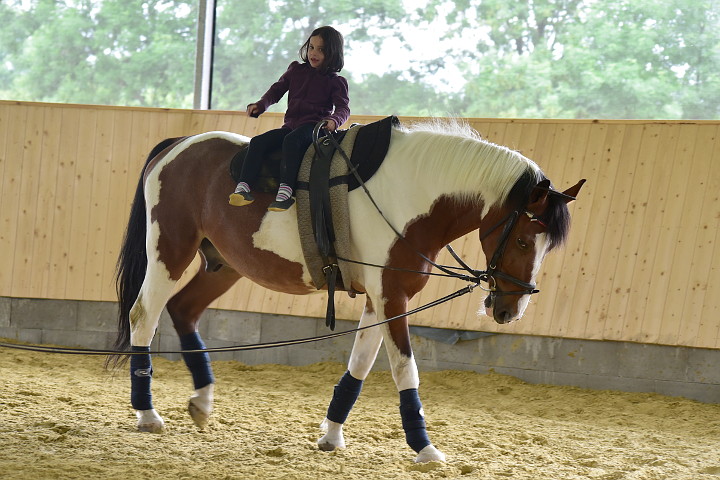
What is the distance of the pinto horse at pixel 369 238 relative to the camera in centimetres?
311

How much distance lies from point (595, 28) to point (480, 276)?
17.2 ft

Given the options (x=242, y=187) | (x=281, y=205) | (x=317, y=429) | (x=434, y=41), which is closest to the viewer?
(x=281, y=205)

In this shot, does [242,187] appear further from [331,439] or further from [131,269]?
[331,439]

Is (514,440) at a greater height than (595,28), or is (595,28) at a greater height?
(595,28)

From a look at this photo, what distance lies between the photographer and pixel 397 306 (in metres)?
3.21

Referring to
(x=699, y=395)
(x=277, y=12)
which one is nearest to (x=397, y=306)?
(x=699, y=395)

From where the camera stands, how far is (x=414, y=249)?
3197mm

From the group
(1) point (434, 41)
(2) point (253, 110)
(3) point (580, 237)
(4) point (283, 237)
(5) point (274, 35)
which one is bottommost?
(4) point (283, 237)

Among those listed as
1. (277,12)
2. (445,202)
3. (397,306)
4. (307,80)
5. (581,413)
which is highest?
(277,12)

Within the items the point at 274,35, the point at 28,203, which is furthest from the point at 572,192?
the point at 274,35

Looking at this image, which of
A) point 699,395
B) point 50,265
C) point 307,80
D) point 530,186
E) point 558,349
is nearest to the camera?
point 530,186

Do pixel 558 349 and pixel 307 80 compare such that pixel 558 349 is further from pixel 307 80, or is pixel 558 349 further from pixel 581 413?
pixel 307 80

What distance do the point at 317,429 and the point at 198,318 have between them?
945 millimetres

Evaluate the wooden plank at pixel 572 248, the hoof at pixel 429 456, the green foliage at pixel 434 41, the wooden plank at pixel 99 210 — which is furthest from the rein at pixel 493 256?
the green foliage at pixel 434 41
